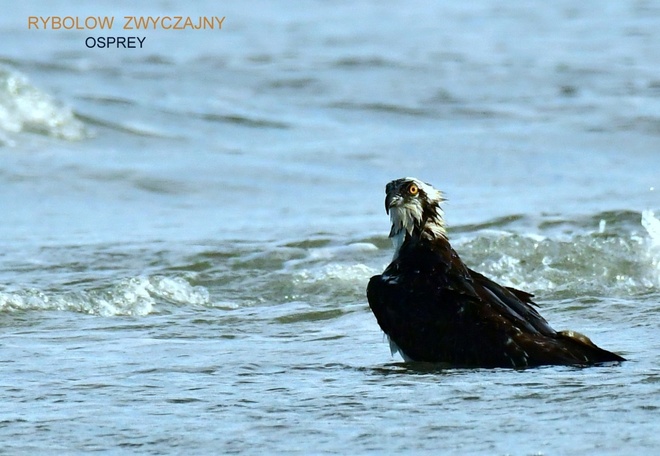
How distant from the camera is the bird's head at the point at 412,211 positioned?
7945 millimetres

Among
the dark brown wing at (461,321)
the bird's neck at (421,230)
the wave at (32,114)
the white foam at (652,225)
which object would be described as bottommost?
the dark brown wing at (461,321)

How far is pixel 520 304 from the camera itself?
7305mm

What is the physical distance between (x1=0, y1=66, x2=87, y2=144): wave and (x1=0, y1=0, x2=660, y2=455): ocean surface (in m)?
0.06

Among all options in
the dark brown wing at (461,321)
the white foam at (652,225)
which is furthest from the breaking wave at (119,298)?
the white foam at (652,225)

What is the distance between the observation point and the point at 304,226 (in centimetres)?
1194

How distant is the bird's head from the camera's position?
7.95 metres

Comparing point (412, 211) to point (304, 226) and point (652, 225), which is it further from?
point (304, 226)

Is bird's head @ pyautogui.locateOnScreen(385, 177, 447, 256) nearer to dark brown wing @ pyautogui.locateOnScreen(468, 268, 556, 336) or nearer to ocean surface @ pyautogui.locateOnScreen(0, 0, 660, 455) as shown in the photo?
dark brown wing @ pyautogui.locateOnScreen(468, 268, 556, 336)

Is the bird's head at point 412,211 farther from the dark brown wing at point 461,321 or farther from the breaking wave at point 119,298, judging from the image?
the breaking wave at point 119,298

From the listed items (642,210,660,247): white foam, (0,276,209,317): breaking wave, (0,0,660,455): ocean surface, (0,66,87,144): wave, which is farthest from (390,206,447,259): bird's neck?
(0,66,87,144): wave

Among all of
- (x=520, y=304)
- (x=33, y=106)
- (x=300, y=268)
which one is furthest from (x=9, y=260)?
(x=33, y=106)

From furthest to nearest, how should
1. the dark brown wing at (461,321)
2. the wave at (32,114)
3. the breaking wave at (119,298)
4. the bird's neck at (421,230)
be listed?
the wave at (32,114) < the breaking wave at (119,298) < the bird's neck at (421,230) < the dark brown wing at (461,321)

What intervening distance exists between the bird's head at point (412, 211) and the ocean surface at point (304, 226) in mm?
691

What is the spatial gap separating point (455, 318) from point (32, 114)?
11555 millimetres
